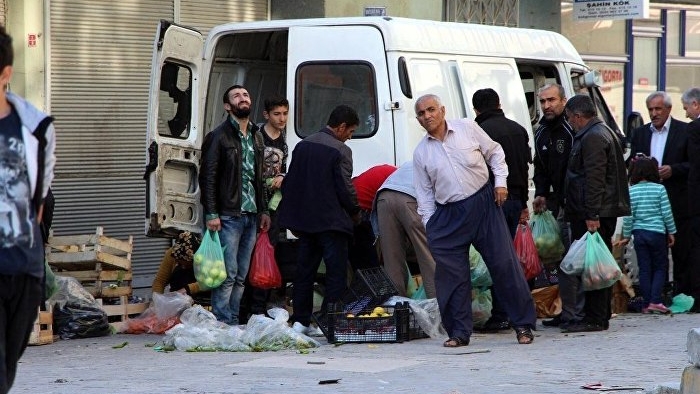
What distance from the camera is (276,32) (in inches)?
475

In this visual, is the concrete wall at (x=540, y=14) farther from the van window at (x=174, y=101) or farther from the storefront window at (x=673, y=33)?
the van window at (x=174, y=101)

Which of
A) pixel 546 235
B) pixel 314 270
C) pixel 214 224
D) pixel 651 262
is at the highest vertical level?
pixel 214 224

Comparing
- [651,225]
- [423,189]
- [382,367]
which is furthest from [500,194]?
[651,225]

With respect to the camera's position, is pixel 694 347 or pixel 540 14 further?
pixel 540 14

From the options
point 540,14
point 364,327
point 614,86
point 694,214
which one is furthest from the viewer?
point 614,86

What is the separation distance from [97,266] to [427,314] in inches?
108

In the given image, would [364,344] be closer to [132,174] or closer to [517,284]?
[517,284]

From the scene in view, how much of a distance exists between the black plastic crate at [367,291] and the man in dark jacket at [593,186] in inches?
56.4

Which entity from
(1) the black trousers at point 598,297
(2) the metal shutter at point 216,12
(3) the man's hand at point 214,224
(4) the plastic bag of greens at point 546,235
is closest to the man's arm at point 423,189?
(1) the black trousers at point 598,297

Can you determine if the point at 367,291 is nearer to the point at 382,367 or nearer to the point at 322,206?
the point at 322,206

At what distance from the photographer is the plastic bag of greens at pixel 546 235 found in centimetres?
1113

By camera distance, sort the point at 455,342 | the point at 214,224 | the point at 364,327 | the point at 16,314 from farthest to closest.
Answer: the point at 214,224
the point at 364,327
the point at 455,342
the point at 16,314

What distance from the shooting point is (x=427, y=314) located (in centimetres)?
1031

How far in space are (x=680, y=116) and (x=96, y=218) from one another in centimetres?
1183
